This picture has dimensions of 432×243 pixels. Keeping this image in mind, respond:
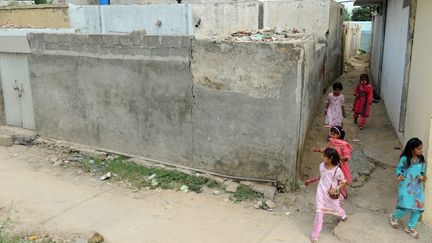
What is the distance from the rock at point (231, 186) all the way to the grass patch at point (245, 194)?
8 cm

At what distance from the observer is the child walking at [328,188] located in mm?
5277

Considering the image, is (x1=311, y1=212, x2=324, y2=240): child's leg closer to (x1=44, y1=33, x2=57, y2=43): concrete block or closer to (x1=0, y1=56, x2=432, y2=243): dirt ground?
(x1=0, y1=56, x2=432, y2=243): dirt ground

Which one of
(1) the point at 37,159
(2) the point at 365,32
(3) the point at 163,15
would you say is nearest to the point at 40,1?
(3) the point at 163,15

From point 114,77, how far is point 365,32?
85.3ft

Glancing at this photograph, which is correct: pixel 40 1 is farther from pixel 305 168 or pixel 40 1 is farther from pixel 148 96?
pixel 305 168

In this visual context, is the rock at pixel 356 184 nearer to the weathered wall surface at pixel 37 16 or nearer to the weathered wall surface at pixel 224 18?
the weathered wall surface at pixel 224 18

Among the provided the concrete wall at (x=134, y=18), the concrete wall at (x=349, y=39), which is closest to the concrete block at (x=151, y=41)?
the concrete wall at (x=134, y=18)

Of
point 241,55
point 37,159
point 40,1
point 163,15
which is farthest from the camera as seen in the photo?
point 40,1

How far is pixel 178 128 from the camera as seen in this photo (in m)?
7.35

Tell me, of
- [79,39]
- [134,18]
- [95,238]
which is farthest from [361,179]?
[134,18]

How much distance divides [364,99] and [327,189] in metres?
4.06

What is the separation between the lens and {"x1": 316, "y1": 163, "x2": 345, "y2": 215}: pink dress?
5.31 meters

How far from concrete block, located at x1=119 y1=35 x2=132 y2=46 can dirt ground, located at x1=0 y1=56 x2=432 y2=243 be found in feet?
7.94

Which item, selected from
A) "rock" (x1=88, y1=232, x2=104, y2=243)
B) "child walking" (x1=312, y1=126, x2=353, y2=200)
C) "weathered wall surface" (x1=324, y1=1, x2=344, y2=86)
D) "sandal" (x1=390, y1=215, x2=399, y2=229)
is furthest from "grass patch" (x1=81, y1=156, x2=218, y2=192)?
"weathered wall surface" (x1=324, y1=1, x2=344, y2=86)
